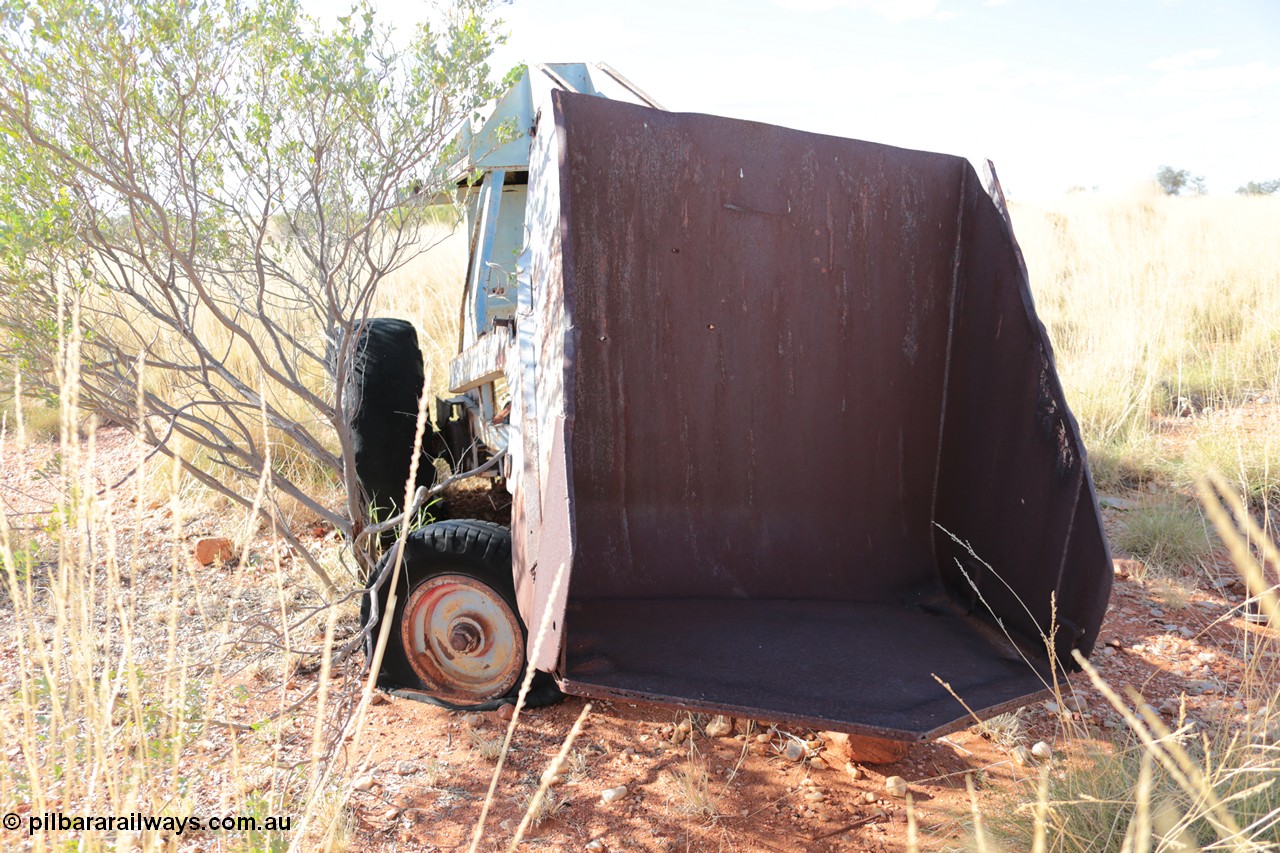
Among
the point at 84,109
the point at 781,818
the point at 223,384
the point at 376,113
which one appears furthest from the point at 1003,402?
the point at 223,384

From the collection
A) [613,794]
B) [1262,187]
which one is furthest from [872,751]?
[1262,187]

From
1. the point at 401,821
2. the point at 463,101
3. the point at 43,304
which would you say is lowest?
the point at 401,821

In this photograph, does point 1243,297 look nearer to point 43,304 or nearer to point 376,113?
point 376,113

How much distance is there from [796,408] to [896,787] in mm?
1212

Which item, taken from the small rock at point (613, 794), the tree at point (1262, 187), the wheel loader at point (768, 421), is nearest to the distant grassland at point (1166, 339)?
the wheel loader at point (768, 421)

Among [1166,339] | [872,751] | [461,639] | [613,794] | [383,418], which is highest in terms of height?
→ [1166,339]

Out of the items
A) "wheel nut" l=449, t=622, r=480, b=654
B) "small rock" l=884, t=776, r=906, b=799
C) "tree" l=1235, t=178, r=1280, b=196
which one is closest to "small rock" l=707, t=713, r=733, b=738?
"small rock" l=884, t=776, r=906, b=799

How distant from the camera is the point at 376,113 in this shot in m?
3.46

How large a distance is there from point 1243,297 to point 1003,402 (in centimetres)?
700

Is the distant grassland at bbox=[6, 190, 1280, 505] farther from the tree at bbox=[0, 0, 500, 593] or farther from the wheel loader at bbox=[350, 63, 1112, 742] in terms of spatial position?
the wheel loader at bbox=[350, 63, 1112, 742]

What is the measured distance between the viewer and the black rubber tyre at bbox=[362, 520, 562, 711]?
2.84 m

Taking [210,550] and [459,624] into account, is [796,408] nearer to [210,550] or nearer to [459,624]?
[459,624]

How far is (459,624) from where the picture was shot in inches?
115

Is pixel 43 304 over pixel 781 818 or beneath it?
over
